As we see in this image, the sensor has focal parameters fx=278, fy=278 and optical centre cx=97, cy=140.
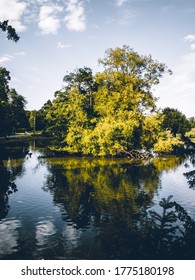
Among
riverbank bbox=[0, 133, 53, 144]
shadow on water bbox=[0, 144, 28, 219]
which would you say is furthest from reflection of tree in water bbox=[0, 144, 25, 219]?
riverbank bbox=[0, 133, 53, 144]

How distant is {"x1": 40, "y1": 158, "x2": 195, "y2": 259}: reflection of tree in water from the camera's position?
15031mm

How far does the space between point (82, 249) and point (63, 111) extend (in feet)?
138

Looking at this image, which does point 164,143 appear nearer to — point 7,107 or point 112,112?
point 112,112

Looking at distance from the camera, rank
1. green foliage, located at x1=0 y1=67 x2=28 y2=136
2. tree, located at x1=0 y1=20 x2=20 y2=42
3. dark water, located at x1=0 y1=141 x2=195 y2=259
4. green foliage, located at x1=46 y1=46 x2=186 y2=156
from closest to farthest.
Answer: tree, located at x1=0 y1=20 x2=20 y2=42 < dark water, located at x1=0 y1=141 x2=195 y2=259 < green foliage, located at x1=0 y1=67 x2=28 y2=136 < green foliage, located at x1=46 y1=46 x2=186 y2=156

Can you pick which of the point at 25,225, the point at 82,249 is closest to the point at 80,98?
the point at 25,225

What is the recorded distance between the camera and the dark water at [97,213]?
1498cm

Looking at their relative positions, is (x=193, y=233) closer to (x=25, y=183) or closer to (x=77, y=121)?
(x=25, y=183)

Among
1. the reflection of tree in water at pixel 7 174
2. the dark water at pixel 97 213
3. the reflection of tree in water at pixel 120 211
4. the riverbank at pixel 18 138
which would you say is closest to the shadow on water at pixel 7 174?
the reflection of tree in water at pixel 7 174

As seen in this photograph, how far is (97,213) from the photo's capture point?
2177 centimetres

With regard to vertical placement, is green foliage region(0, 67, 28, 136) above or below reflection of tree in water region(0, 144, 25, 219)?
above

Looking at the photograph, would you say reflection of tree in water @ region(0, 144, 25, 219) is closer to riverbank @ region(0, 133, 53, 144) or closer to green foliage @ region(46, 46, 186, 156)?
green foliage @ region(46, 46, 186, 156)

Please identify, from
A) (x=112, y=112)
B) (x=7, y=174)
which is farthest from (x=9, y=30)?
(x=112, y=112)

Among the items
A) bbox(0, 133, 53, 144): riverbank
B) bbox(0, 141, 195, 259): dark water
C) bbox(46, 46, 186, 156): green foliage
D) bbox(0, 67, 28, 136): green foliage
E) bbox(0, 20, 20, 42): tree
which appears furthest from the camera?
bbox(0, 133, 53, 144): riverbank

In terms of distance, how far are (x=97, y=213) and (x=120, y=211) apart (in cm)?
188
